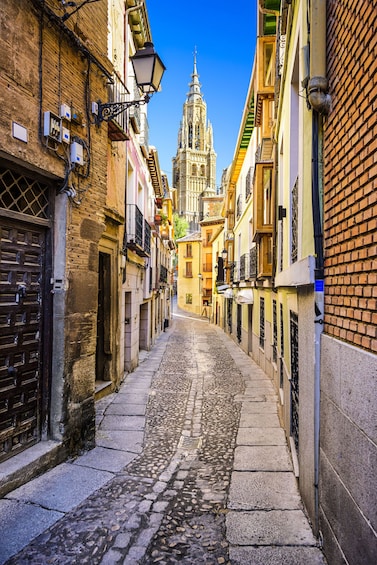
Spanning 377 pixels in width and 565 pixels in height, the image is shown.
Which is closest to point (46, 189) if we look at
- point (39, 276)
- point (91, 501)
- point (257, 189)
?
point (39, 276)

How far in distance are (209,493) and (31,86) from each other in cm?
469

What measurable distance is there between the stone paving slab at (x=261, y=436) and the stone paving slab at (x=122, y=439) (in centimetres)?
144

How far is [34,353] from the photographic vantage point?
16.0ft

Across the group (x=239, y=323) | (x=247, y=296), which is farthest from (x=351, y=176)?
(x=239, y=323)

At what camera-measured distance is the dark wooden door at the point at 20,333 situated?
4.41 m

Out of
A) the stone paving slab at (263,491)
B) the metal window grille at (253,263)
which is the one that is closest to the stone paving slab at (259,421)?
the stone paving slab at (263,491)

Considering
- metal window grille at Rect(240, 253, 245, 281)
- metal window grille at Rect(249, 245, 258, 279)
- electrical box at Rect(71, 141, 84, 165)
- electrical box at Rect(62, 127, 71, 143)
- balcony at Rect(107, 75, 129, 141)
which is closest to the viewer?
electrical box at Rect(62, 127, 71, 143)

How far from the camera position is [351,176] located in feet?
9.52

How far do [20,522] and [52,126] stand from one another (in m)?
3.89

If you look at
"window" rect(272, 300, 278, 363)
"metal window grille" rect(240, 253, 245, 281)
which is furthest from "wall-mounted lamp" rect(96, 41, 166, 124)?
"metal window grille" rect(240, 253, 245, 281)

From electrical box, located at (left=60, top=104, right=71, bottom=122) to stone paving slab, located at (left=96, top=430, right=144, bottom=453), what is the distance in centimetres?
424

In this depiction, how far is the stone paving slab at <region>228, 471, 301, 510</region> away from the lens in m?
4.27

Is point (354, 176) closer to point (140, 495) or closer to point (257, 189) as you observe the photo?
point (140, 495)

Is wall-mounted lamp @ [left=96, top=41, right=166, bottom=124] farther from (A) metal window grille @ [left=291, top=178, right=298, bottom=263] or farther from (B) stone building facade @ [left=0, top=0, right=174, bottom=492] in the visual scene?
(A) metal window grille @ [left=291, top=178, right=298, bottom=263]
